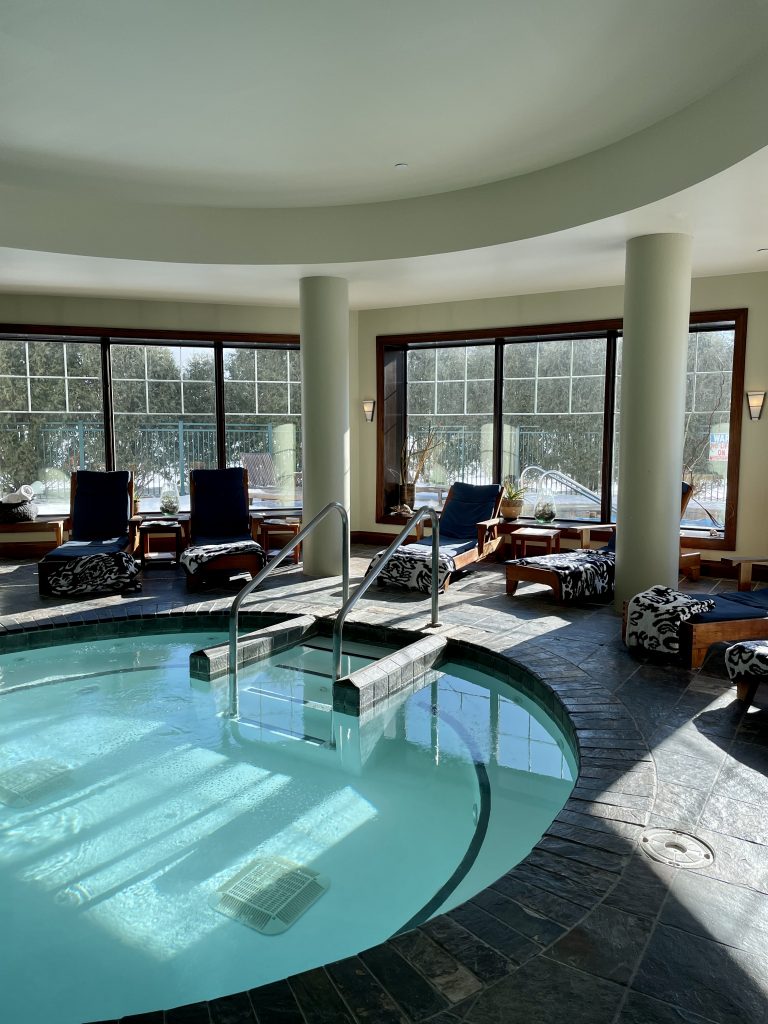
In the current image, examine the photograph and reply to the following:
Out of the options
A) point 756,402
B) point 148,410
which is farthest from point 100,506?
point 756,402

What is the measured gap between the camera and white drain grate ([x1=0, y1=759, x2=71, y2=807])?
378 cm

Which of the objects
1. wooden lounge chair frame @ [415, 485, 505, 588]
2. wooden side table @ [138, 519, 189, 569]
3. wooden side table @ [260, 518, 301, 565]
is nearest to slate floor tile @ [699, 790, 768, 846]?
wooden lounge chair frame @ [415, 485, 505, 588]

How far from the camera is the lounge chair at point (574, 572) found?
6852 millimetres

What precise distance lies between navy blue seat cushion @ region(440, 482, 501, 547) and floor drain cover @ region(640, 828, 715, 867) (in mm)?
5500

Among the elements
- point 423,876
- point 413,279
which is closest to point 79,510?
point 413,279

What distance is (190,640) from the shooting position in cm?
634

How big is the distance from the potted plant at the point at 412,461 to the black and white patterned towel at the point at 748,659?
6083 millimetres

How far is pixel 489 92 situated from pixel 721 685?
3998mm

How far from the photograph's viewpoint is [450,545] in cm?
807

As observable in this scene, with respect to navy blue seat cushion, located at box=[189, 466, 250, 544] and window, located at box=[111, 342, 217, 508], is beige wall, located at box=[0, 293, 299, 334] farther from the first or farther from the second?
navy blue seat cushion, located at box=[189, 466, 250, 544]

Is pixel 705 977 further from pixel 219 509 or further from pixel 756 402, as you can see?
pixel 219 509

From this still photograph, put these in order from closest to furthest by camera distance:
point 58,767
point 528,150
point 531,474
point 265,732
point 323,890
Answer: point 323,890, point 58,767, point 265,732, point 528,150, point 531,474

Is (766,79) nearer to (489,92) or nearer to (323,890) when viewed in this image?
(489,92)

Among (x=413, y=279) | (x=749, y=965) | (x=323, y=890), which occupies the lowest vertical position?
(x=323, y=890)
